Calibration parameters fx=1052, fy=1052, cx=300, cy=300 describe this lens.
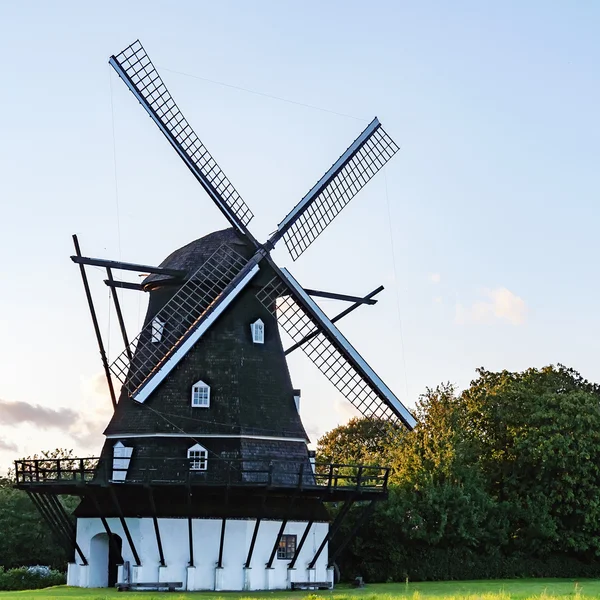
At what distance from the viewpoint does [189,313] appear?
30.1 m

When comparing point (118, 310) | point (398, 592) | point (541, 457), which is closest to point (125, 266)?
point (118, 310)

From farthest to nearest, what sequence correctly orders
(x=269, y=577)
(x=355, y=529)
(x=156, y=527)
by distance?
1. (x=355, y=529)
2. (x=269, y=577)
3. (x=156, y=527)

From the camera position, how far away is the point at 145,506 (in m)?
29.4

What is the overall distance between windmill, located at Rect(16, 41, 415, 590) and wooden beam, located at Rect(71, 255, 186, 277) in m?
0.05

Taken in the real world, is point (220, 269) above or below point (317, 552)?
above

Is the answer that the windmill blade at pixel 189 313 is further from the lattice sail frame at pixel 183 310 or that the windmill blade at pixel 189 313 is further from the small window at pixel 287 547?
the small window at pixel 287 547

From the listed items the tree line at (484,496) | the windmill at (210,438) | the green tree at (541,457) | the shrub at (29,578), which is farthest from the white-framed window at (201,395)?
the green tree at (541,457)

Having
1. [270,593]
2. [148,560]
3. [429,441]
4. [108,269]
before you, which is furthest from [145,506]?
[429,441]

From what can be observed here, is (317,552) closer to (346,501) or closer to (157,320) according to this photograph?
(346,501)

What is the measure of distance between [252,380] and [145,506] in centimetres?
462

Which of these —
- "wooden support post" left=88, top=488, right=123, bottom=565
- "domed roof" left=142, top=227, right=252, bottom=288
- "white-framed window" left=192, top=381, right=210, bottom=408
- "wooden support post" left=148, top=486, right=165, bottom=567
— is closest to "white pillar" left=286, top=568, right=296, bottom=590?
"wooden support post" left=148, top=486, right=165, bottom=567

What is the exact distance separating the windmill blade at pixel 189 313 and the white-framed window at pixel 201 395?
42.4 inches

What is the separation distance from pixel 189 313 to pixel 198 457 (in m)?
4.12

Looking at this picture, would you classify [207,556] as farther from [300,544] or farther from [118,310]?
[118,310]
